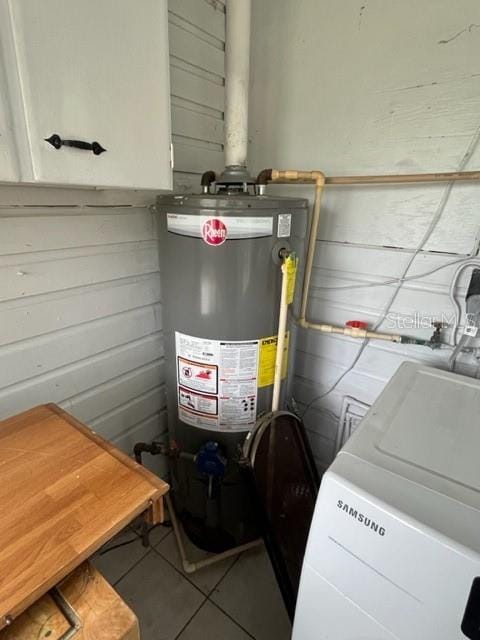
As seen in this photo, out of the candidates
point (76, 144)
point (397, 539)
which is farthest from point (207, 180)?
point (397, 539)

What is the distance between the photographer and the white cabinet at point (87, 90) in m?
0.64

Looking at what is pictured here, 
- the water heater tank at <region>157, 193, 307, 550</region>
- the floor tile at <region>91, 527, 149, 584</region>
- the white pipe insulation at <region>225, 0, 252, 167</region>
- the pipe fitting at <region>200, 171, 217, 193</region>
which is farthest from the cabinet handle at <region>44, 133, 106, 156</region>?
the floor tile at <region>91, 527, 149, 584</region>

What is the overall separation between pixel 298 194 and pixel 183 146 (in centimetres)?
50

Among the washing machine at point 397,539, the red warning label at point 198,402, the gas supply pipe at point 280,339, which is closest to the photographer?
the washing machine at point 397,539

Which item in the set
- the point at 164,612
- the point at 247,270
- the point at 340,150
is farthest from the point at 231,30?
the point at 164,612

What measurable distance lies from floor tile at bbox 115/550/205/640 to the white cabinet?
1414mm

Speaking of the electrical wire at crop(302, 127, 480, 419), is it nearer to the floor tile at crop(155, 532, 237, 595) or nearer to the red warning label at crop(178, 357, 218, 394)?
the red warning label at crop(178, 357, 218, 394)

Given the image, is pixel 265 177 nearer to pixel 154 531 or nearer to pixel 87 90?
pixel 87 90

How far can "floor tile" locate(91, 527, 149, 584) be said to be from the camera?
1.36 meters

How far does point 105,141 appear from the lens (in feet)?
2.55

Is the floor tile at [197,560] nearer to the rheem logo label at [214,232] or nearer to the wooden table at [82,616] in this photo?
the wooden table at [82,616]

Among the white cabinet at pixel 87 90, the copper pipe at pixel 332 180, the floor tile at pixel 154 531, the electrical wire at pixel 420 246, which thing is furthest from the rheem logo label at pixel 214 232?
the floor tile at pixel 154 531

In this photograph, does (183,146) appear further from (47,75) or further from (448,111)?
(448,111)

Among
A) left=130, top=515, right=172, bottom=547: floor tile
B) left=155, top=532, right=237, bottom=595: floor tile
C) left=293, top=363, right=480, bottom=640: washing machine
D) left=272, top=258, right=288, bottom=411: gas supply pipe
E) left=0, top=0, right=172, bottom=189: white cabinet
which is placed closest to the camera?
left=293, top=363, right=480, bottom=640: washing machine
